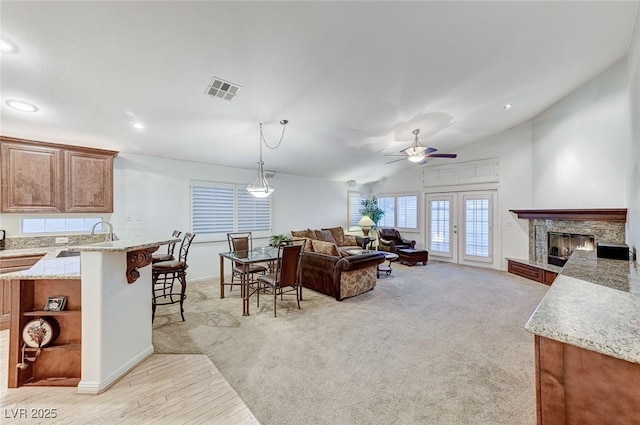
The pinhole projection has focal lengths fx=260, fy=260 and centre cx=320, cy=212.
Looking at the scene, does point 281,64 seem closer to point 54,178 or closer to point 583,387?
point 583,387

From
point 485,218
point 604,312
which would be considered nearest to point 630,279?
point 604,312

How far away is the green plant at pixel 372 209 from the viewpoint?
8.66 meters

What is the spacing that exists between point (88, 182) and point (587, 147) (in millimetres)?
8439

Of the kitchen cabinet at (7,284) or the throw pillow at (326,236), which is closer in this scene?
the kitchen cabinet at (7,284)

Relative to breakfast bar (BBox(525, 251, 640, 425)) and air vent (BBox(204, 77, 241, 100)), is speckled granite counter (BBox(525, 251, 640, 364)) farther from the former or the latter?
air vent (BBox(204, 77, 241, 100))

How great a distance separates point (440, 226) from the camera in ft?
24.8

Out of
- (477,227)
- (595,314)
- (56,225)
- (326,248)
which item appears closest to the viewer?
(595,314)

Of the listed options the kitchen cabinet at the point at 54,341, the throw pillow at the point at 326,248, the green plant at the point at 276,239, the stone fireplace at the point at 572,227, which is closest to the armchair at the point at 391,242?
the stone fireplace at the point at 572,227

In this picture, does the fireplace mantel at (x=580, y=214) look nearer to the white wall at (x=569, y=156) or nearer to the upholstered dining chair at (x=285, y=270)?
the white wall at (x=569, y=156)

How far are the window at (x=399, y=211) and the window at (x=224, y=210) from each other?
4322 millimetres

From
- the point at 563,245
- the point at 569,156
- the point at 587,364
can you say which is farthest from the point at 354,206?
the point at 587,364

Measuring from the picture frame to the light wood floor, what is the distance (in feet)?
A: 1.97

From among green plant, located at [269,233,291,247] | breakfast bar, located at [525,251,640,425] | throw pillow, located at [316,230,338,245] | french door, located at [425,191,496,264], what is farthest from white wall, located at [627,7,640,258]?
throw pillow, located at [316,230,338,245]

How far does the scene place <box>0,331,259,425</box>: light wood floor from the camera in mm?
1737
